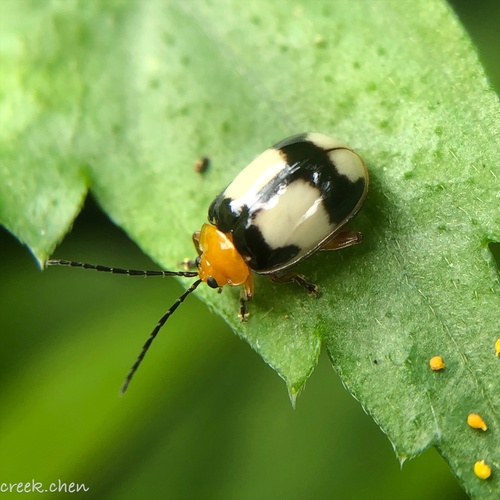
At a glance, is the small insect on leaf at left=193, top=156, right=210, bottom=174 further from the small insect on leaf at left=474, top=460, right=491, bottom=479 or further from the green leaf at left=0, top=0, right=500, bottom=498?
the small insect on leaf at left=474, top=460, right=491, bottom=479

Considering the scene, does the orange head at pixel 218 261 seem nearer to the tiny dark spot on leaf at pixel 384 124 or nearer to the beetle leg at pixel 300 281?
the beetle leg at pixel 300 281

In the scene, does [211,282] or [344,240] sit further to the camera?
[211,282]

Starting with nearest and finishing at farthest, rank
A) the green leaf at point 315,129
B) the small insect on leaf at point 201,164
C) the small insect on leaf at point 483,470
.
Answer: the small insect on leaf at point 483,470
the green leaf at point 315,129
the small insect on leaf at point 201,164

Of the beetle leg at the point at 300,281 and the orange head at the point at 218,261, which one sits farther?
the orange head at the point at 218,261

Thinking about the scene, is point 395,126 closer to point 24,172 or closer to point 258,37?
point 258,37

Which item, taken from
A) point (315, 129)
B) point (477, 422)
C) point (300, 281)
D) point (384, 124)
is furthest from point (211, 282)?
point (477, 422)

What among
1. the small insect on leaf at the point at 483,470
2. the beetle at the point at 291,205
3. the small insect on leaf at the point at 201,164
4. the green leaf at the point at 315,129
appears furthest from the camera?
the small insect on leaf at the point at 201,164

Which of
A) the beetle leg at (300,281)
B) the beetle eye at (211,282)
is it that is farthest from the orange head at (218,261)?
the beetle leg at (300,281)

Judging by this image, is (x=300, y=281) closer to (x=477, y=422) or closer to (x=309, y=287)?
(x=309, y=287)

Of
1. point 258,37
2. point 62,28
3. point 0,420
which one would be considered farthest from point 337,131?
point 0,420
